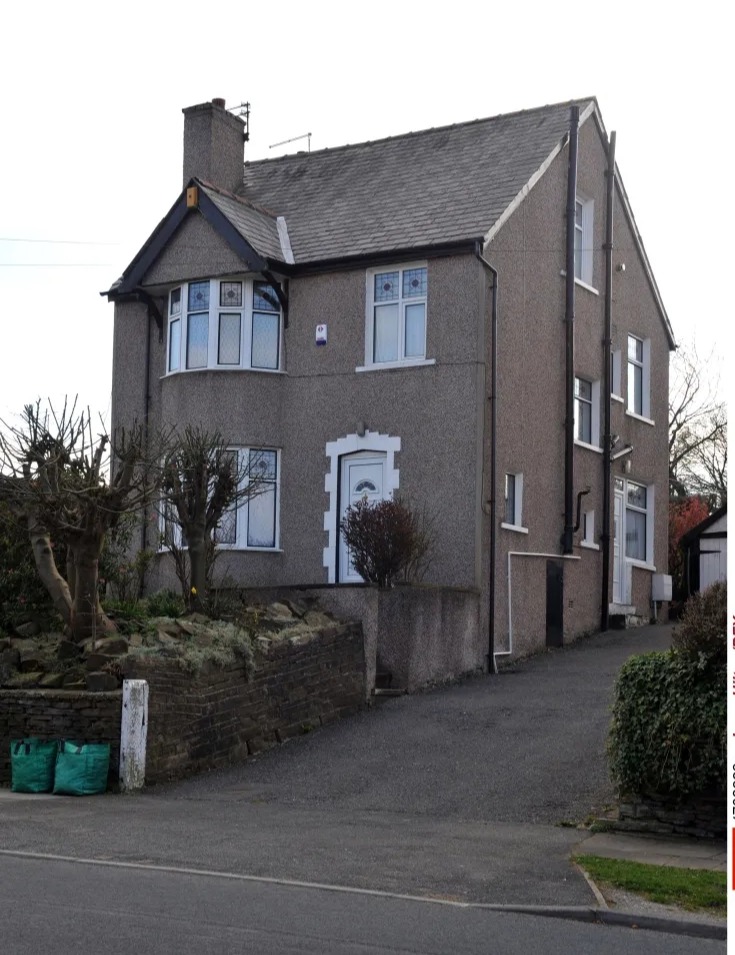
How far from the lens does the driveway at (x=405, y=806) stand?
1077cm

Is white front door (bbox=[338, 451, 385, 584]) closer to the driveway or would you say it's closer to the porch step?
the driveway

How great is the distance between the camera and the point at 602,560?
25.8 m

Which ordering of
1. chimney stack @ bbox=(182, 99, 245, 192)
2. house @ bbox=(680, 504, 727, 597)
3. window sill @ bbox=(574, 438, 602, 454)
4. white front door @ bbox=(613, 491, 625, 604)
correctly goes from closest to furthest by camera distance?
window sill @ bbox=(574, 438, 602, 454) → white front door @ bbox=(613, 491, 625, 604) → chimney stack @ bbox=(182, 99, 245, 192) → house @ bbox=(680, 504, 727, 597)

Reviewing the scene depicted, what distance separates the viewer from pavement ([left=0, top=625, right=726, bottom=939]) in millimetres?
10328

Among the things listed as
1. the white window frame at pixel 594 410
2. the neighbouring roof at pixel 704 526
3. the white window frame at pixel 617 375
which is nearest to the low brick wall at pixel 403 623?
the white window frame at pixel 594 410

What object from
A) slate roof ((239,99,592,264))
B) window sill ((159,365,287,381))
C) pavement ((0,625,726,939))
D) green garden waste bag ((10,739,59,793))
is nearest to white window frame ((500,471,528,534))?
pavement ((0,625,726,939))

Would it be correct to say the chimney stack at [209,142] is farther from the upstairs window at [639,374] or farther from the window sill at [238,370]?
the upstairs window at [639,374]

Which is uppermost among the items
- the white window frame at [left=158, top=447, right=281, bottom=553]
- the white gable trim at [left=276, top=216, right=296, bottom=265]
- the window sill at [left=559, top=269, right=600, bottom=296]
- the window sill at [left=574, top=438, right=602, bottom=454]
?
the white gable trim at [left=276, top=216, right=296, bottom=265]

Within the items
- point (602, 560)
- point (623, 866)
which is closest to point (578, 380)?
point (602, 560)

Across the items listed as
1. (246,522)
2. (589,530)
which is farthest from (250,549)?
(589,530)

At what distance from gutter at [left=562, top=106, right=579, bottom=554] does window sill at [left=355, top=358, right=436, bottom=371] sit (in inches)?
145

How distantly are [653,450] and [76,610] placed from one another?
1520 centimetres

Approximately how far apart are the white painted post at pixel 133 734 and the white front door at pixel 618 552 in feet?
42.7

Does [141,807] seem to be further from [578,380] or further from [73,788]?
[578,380]
